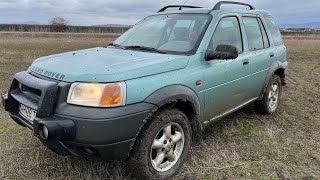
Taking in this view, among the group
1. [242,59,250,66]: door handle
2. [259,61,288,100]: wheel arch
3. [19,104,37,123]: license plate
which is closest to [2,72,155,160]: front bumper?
[19,104,37,123]: license plate

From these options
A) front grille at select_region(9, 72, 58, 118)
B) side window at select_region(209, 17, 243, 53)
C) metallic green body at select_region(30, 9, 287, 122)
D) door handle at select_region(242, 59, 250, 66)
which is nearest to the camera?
front grille at select_region(9, 72, 58, 118)

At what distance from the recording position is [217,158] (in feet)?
13.8

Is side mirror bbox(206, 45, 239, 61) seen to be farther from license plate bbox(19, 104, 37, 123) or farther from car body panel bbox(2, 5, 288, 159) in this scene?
license plate bbox(19, 104, 37, 123)

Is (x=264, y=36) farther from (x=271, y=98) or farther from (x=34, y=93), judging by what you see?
(x=34, y=93)

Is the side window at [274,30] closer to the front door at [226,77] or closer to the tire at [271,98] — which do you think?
the tire at [271,98]

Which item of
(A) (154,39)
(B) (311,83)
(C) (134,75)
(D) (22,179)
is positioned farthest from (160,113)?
(B) (311,83)

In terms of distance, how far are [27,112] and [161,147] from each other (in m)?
1.42

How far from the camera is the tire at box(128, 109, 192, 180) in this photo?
3.34 metres

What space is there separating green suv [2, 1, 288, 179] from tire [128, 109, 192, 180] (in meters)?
0.01

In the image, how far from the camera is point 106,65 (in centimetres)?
345

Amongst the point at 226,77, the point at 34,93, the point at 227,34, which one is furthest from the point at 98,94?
the point at 227,34

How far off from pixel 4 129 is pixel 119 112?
2.90 m

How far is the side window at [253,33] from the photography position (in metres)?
5.19

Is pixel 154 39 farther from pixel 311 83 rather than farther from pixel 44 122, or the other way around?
pixel 311 83
